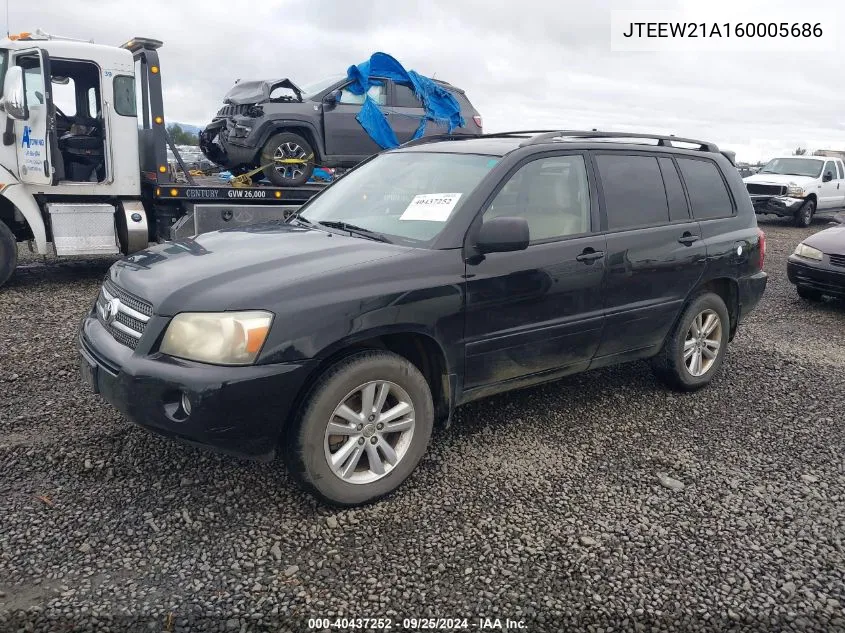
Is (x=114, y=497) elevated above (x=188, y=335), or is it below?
below

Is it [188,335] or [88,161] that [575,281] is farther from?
[88,161]

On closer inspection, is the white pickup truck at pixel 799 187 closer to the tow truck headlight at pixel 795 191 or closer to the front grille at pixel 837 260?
the tow truck headlight at pixel 795 191

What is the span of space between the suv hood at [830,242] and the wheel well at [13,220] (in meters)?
9.09

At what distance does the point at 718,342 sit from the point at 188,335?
381 centimetres

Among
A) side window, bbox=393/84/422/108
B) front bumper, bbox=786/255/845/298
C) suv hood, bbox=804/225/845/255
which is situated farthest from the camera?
side window, bbox=393/84/422/108

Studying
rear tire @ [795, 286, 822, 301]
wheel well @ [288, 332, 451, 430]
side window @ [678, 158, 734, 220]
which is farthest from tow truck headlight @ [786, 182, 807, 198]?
wheel well @ [288, 332, 451, 430]

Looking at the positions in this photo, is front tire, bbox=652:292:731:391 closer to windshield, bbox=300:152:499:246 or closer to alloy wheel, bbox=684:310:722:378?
alloy wheel, bbox=684:310:722:378

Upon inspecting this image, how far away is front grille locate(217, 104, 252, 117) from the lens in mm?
9492

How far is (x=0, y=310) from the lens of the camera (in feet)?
21.1

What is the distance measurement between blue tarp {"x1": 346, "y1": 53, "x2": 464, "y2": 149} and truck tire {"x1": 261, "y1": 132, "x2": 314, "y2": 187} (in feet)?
3.30

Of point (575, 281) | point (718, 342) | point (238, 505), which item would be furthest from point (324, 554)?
point (718, 342)

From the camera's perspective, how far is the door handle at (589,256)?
3840 mm

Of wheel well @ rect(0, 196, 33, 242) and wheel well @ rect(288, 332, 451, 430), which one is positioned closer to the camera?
wheel well @ rect(288, 332, 451, 430)

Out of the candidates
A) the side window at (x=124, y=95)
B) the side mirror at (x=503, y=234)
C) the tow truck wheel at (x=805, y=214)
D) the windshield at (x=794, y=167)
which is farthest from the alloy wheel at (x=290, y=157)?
the windshield at (x=794, y=167)
